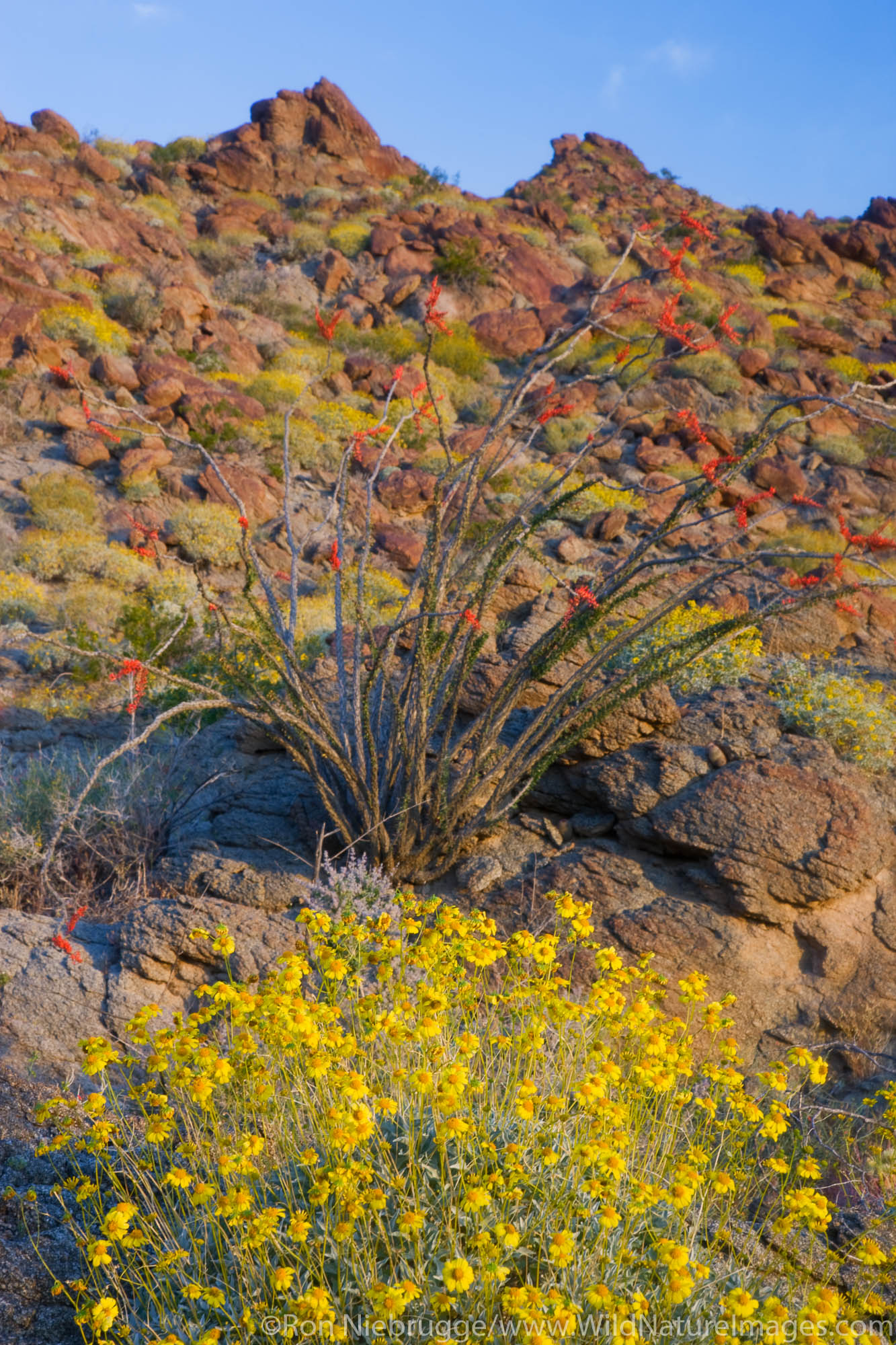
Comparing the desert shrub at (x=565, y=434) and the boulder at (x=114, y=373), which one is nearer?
the boulder at (x=114, y=373)

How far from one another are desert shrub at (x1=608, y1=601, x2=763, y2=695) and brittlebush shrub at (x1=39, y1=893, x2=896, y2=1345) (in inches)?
119

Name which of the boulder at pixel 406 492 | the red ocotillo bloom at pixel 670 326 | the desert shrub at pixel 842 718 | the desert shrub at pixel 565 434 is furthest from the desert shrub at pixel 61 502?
the red ocotillo bloom at pixel 670 326

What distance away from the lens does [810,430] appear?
52.4 feet

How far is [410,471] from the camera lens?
40.6 ft

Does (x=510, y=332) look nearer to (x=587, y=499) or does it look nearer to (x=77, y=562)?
(x=587, y=499)

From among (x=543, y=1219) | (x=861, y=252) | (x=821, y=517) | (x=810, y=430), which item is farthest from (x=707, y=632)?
Answer: (x=861, y=252)

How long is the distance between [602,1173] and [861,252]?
2805 centimetres

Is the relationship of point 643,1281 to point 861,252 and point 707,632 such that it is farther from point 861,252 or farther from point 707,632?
point 861,252

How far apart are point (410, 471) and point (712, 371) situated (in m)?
8.17

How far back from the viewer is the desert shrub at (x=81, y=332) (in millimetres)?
13672

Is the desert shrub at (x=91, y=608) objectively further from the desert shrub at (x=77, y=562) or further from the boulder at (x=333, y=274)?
the boulder at (x=333, y=274)

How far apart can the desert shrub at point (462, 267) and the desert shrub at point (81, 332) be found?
866 cm

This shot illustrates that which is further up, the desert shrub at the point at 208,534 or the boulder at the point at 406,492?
the boulder at the point at 406,492

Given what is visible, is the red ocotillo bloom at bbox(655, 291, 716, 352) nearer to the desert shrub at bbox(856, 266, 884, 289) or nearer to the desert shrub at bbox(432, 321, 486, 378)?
the desert shrub at bbox(432, 321, 486, 378)
